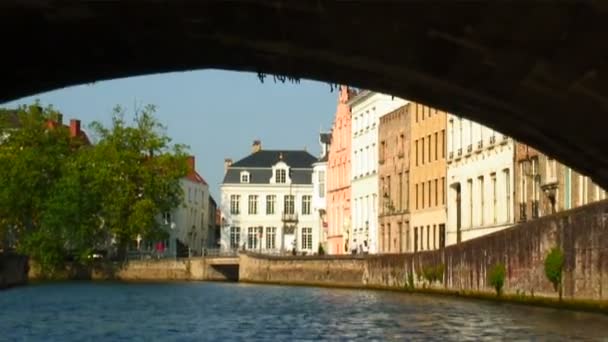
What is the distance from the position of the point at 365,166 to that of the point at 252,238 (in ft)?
163

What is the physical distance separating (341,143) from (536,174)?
170 feet

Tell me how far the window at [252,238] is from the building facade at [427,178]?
6202 cm

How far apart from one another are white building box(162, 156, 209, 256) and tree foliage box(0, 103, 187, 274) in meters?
28.6

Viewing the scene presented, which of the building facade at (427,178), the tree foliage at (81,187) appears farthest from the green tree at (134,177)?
the building facade at (427,178)

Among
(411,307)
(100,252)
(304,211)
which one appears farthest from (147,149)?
(411,307)

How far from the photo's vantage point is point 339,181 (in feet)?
362

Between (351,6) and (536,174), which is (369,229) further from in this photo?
(351,6)

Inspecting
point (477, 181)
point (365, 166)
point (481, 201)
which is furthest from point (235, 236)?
point (481, 201)

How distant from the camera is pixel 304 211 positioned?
15075cm

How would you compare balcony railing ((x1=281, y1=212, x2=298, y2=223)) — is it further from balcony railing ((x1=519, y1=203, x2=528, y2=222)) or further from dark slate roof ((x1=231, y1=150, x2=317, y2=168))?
balcony railing ((x1=519, y1=203, x2=528, y2=222))

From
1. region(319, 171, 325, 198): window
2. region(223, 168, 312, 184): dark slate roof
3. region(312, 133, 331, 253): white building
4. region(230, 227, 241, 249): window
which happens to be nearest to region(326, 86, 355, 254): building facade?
region(312, 133, 331, 253): white building

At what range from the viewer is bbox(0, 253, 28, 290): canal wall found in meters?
73.9

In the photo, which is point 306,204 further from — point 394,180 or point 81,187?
point 394,180

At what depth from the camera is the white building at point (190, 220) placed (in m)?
143
